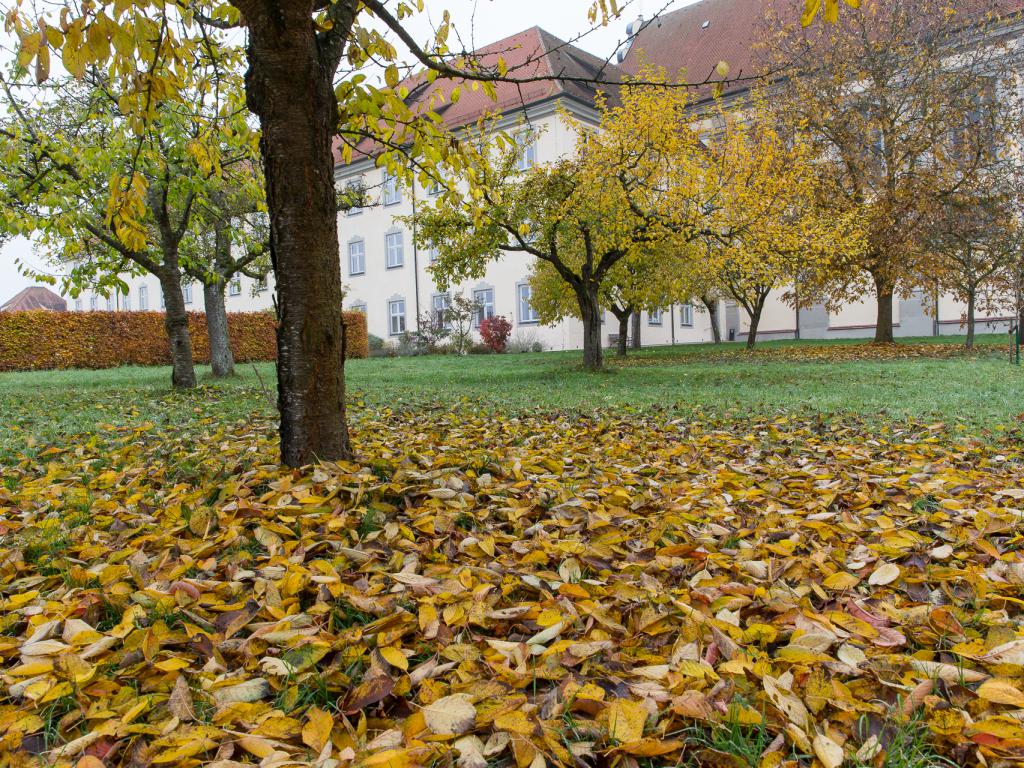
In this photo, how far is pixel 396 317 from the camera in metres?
28.0

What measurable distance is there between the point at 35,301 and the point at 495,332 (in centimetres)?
4905

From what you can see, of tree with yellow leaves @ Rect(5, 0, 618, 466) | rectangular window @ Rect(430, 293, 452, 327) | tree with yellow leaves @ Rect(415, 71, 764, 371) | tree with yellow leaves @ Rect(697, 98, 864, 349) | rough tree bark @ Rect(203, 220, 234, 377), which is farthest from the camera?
rectangular window @ Rect(430, 293, 452, 327)

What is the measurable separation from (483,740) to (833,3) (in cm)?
249

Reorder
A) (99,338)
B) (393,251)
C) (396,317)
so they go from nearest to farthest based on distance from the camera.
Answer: (99,338) < (396,317) < (393,251)

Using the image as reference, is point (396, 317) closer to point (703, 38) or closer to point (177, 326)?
point (703, 38)

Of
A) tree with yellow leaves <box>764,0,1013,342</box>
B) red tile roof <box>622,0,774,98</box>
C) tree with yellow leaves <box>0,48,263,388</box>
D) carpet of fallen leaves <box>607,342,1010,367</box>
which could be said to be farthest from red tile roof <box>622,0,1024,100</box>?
tree with yellow leaves <box>0,48,263,388</box>

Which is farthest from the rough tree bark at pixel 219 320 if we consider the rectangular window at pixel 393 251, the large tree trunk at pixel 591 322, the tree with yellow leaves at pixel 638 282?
the rectangular window at pixel 393 251

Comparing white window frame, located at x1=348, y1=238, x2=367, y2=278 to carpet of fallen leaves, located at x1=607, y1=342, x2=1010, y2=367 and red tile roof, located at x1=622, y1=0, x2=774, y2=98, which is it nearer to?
red tile roof, located at x1=622, y1=0, x2=774, y2=98

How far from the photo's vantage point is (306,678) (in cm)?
155

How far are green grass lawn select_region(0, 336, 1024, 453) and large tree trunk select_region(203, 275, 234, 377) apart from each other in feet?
1.57

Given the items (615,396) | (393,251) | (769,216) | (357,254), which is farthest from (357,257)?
(615,396)

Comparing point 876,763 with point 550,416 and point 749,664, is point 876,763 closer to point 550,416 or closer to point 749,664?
point 749,664

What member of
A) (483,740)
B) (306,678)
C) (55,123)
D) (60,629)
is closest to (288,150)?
(60,629)

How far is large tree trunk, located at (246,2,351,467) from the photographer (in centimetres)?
299
